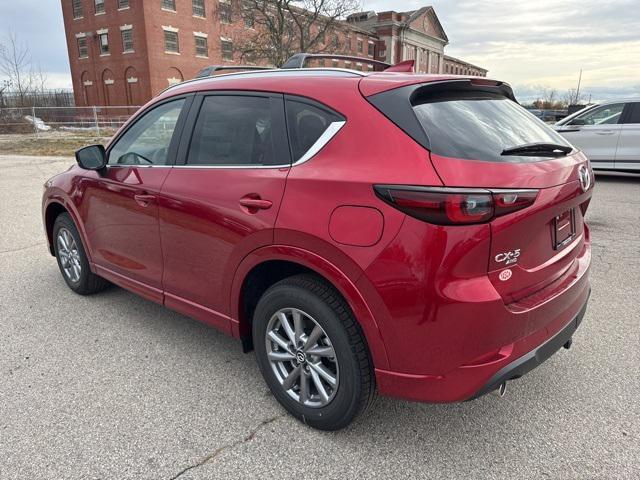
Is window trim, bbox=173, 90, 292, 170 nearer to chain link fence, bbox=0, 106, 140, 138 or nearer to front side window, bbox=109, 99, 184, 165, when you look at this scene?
front side window, bbox=109, 99, 184, 165

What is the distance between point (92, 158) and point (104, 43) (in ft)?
132

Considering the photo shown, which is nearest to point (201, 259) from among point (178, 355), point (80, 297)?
point (178, 355)

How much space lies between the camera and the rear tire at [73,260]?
168 inches

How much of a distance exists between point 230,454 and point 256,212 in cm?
121

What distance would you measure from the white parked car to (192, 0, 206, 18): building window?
3473 centimetres

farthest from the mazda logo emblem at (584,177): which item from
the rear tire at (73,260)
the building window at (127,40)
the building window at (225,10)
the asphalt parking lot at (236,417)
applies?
the building window at (127,40)

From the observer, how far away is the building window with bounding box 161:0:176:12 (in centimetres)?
3578

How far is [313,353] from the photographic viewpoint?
2.46 metres

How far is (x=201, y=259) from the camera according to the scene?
2.94 meters

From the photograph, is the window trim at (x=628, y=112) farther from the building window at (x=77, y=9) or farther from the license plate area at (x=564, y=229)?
the building window at (x=77, y=9)

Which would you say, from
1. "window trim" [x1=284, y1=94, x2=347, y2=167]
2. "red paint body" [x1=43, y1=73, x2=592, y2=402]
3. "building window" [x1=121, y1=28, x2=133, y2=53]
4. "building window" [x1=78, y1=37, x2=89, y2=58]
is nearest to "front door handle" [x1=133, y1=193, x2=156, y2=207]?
"red paint body" [x1=43, y1=73, x2=592, y2=402]

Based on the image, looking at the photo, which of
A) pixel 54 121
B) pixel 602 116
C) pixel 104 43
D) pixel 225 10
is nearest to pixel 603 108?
pixel 602 116

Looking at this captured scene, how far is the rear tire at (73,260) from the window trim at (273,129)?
1721 millimetres

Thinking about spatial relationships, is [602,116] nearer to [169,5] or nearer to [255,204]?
[255,204]
